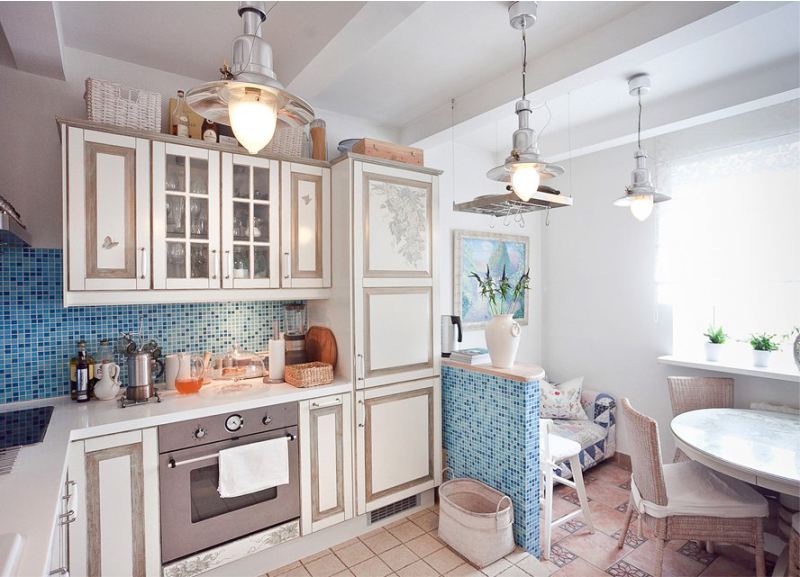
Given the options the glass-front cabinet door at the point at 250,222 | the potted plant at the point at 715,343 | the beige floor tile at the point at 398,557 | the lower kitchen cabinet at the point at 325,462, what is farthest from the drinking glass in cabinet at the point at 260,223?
the potted plant at the point at 715,343

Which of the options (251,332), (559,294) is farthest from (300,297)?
(559,294)

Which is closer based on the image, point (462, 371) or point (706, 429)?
point (706, 429)

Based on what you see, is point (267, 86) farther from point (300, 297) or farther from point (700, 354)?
point (700, 354)

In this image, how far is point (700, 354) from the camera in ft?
10.9

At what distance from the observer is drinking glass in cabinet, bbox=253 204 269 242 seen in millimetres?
2438

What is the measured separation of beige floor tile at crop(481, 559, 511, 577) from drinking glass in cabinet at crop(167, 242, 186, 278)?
2.25m

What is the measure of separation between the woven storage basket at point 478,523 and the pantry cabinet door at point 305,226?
1.55m

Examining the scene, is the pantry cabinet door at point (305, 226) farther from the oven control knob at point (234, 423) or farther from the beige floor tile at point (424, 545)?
the beige floor tile at point (424, 545)

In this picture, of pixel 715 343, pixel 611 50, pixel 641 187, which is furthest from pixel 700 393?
pixel 611 50

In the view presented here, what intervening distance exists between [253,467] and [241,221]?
1337 mm

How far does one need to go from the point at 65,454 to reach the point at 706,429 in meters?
3.12

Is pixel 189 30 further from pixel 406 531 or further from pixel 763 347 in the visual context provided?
pixel 763 347

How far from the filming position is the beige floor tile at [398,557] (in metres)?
2.28

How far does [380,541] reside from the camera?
8.20 feet
